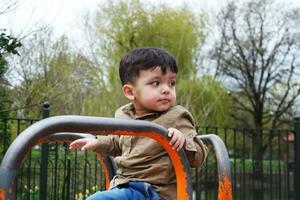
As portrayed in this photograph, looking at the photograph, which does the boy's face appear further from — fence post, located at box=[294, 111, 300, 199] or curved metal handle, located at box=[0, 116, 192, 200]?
fence post, located at box=[294, 111, 300, 199]

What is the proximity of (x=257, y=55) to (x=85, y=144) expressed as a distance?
2190cm

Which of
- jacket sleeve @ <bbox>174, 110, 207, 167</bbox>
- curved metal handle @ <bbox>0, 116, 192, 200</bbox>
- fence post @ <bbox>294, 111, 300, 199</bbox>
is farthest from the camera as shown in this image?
fence post @ <bbox>294, 111, 300, 199</bbox>

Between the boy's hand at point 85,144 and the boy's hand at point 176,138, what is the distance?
0.35 meters

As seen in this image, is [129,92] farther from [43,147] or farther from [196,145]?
[43,147]

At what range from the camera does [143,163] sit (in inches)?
63.5

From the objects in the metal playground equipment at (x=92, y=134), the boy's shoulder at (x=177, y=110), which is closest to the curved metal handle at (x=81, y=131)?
the metal playground equipment at (x=92, y=134)

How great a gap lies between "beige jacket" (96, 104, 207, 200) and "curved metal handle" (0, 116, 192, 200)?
49 mm

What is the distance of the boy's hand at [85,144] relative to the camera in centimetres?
171

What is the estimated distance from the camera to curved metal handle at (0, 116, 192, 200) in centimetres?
97

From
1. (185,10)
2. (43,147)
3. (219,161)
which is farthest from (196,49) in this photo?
(219,161)

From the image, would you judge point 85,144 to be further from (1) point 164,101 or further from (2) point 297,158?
(2) point 297,158

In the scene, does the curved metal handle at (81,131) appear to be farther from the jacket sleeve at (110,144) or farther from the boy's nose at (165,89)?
the jacket sleeve at (110,144)

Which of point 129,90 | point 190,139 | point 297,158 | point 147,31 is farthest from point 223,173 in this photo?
point 147,31

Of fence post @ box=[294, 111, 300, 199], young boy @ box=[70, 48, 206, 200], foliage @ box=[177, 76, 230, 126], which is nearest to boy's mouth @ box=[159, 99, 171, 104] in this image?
young boy @ box=[70, 48, 206, 200]
